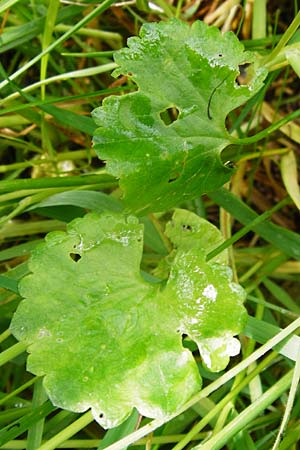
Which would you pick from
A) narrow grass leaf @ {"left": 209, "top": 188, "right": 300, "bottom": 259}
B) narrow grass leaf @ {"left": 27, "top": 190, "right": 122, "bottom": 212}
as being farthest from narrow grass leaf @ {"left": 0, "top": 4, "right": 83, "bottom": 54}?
narrow grass leaf @ {"left": 209, "top": 188, "right": 300, "bottom": 259}

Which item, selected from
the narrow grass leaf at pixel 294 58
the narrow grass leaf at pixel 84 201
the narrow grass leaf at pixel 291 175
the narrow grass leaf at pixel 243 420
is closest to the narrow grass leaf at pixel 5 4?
the narrow grass leaf at pixel 84 201

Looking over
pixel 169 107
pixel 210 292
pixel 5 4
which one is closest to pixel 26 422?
pixel 210 292

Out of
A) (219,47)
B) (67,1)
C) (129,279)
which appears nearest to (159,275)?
(129,279)

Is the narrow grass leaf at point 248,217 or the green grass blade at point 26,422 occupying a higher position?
the narrow grass leaf at point 248,217

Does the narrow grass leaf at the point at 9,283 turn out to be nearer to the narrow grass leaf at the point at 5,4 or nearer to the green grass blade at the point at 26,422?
the green grass blade at the point at 26,422

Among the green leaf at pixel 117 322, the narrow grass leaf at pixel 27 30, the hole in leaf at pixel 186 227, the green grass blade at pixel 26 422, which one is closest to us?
the green leaf at pixel 117 322

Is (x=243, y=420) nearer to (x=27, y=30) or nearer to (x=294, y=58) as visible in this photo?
(x=294, y=58)
